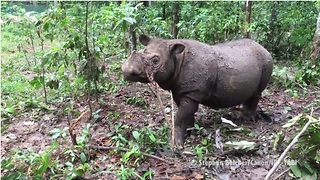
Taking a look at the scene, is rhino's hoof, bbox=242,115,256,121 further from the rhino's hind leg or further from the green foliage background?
the green foliage background

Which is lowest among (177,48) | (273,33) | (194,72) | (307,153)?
(307,153)

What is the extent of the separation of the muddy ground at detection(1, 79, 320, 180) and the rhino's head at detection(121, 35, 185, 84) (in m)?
0.83

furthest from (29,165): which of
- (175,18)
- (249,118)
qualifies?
(175,18)

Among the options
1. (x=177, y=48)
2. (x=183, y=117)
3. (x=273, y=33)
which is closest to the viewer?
(x=177, y=48)

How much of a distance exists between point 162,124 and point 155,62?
1.09 m

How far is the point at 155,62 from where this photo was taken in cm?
427

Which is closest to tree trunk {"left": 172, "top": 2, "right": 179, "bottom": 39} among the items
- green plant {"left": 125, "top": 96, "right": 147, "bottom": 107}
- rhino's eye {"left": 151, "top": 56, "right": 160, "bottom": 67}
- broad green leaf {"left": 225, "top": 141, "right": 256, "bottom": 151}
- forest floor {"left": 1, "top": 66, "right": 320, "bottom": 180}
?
forest floor {"left": 1, "top": 66, "right": 320, "bottom": 180}

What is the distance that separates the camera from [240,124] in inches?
205

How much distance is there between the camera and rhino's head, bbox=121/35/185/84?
Result: 418cm

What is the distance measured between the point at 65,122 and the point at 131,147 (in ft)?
4.80

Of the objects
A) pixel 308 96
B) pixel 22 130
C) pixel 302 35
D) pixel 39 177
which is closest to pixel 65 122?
pixel 22 130

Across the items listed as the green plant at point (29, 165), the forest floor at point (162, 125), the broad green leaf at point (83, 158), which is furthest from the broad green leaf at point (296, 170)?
the green plant at point (29, 165)

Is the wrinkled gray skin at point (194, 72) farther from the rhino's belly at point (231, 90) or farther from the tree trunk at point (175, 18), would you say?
the tree trunk at point (175, 18)

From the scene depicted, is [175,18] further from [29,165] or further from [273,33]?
[29,165]
